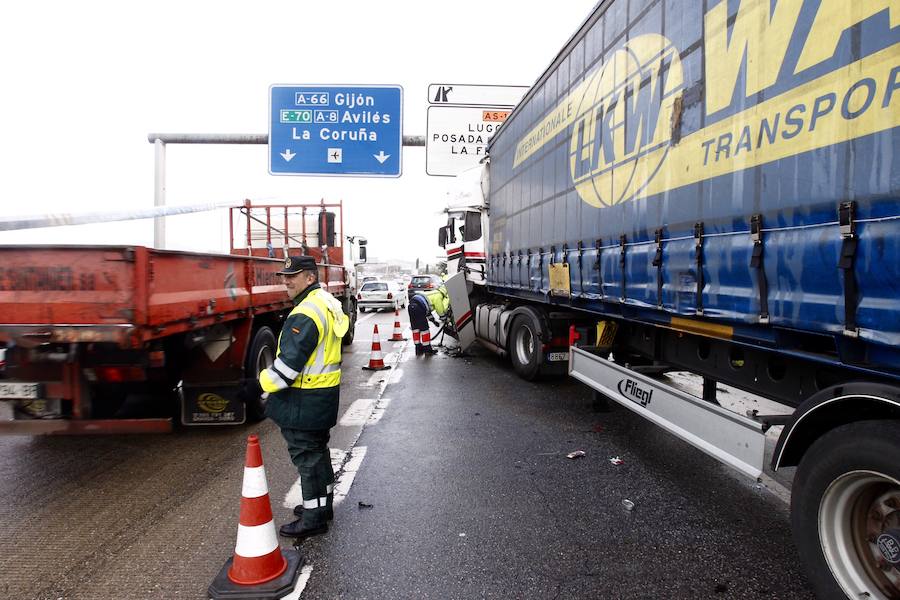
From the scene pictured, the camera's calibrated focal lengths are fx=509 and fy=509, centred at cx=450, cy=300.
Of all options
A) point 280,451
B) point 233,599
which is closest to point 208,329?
point 280,451

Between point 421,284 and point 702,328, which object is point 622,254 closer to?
point 702,328

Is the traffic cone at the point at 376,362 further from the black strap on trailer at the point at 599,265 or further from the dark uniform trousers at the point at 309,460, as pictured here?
the dark uniform trousers at the point at 309,460

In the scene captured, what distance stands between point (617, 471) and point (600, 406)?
73.5 inches

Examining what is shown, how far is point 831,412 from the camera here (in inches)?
91.4

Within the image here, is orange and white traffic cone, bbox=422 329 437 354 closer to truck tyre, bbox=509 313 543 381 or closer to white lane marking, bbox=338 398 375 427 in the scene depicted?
truck tyre, bbox=509 313 543 381

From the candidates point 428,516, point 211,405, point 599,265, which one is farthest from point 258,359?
point 599,265

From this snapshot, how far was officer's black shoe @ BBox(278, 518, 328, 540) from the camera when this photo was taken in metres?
3.08

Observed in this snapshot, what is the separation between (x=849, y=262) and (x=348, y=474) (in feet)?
11.6

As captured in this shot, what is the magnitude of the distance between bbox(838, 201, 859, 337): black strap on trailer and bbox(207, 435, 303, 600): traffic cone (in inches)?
111

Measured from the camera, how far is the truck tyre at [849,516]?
2086mm

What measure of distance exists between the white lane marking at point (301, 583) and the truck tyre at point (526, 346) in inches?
188

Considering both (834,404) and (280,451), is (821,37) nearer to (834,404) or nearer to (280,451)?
(834,404)

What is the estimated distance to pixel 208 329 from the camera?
15.7 ft

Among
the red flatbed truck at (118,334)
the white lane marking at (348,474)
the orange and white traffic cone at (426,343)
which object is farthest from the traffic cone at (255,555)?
the orange and white traffic cone at (426,343)
